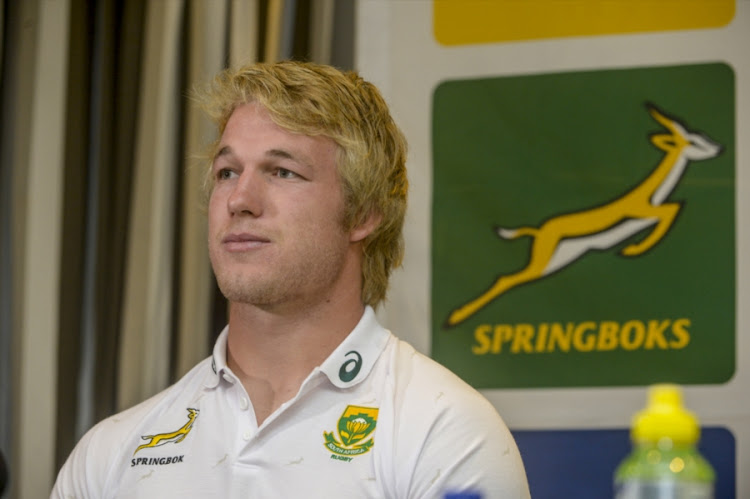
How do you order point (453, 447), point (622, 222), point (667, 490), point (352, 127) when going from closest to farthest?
point (667, 490) → point (453, 447) → point (352, 127) → point (622, 222)

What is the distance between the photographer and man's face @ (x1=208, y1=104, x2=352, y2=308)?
6.14 feet

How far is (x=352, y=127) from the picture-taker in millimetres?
1996

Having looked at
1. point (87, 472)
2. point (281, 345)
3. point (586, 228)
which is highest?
point (586, 228)

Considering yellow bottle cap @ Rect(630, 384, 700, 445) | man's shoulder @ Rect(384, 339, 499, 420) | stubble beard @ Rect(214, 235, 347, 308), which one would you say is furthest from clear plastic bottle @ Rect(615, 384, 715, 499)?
stubble beard @ Rect(214, 235, 347, 308)

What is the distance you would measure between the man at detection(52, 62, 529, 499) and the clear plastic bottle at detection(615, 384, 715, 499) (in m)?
0.85

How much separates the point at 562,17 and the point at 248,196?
0.87 meters

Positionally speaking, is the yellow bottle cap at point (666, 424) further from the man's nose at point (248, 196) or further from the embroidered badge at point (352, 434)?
the man's nose at point (248, 196)

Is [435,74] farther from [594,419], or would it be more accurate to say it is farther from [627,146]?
[594,419]

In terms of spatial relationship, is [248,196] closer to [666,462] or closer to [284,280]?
[284,280]

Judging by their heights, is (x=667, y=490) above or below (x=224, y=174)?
below

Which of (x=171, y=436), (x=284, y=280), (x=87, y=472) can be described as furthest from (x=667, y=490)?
(x=87, y=472)

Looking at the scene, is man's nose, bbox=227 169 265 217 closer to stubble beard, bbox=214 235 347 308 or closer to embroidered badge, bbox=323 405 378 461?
stubble beard, bbox=214 235 347 308

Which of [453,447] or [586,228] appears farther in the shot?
[586,228]

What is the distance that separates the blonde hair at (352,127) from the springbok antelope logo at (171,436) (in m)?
0.38
